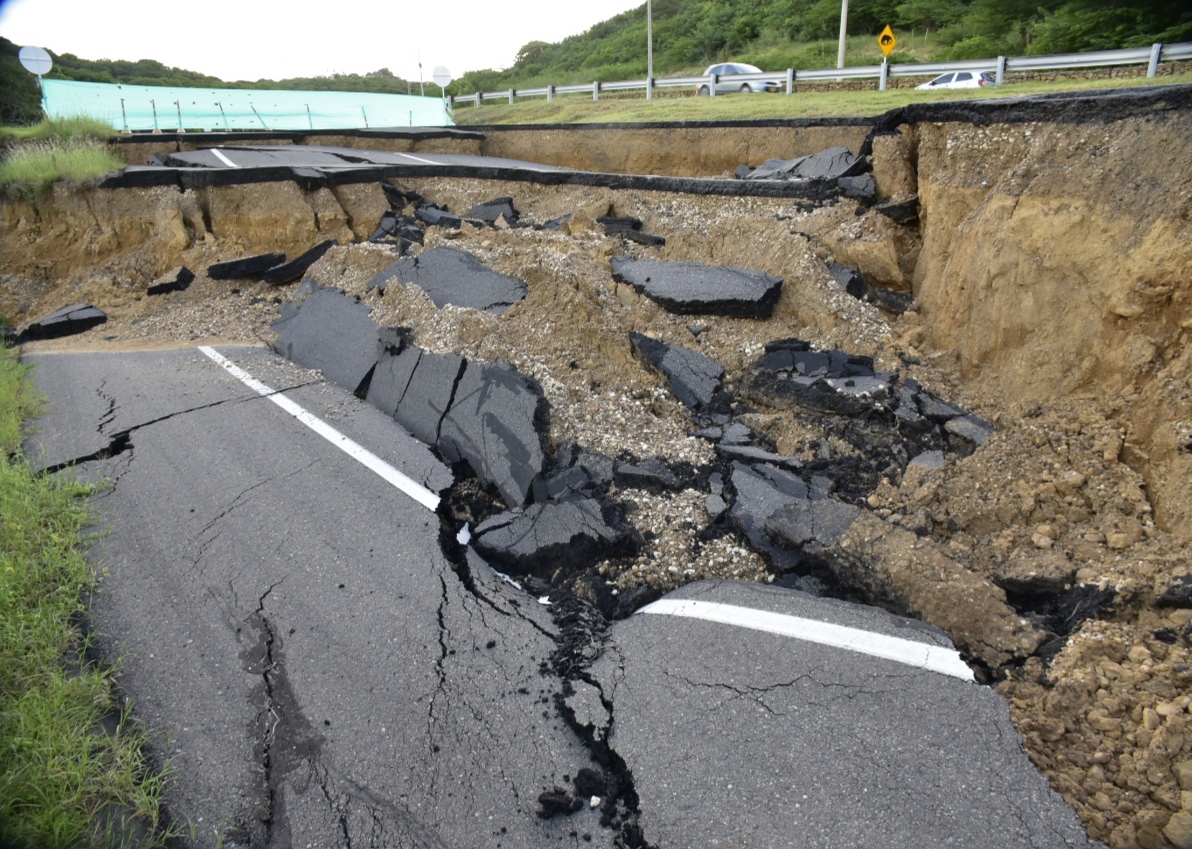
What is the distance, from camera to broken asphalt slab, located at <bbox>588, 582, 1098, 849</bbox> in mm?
3020

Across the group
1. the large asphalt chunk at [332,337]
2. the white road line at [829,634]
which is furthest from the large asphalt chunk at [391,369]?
the white road line at [829,634]

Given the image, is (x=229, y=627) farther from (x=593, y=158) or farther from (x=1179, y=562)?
(x=593, y=158)

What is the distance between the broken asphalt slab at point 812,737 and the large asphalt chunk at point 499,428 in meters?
→ 1.93

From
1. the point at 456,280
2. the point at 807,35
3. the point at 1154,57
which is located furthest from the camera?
the point at 807,35

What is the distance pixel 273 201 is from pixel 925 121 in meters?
10.3

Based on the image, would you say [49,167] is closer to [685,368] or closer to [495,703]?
[685,368]

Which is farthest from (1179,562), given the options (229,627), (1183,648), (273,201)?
(273,201)

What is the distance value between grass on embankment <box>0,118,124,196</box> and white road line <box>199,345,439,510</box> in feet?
21.4

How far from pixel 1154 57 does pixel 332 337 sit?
1524 centimetres

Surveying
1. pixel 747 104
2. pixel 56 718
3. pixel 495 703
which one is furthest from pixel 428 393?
pixel 747 104

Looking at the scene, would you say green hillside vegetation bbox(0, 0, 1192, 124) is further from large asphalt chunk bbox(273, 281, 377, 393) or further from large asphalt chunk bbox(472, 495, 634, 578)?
large asphalt chunk bbox(472, 495, 634, 578)

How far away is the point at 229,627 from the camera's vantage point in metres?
4.30

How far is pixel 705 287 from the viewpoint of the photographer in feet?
26.8

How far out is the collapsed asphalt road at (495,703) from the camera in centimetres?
313
